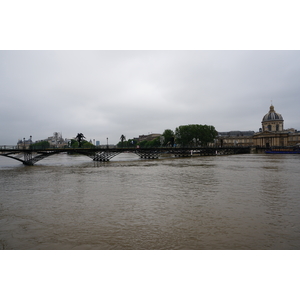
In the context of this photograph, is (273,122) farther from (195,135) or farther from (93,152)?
(93,152)

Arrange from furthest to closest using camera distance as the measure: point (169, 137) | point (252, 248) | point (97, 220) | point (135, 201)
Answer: point (169, 137) < point (135, 201) < point (97, 220) < point (252, 248)

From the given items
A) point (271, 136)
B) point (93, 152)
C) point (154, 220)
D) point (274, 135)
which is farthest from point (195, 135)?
point (154, 220)

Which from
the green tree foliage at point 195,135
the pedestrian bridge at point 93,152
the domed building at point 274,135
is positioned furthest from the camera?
the domed building at point 274,135

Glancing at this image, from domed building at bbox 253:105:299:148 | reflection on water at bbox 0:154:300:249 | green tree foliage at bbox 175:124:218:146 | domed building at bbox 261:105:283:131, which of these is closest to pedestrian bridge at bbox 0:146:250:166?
green tree foliage at bbox 175:124:218:146

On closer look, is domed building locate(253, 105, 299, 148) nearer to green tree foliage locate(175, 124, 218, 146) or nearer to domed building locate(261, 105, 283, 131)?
domed building locate(261, 105, 283, 131)

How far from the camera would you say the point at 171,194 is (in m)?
17.4

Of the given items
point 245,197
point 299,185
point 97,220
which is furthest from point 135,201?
point 299,185

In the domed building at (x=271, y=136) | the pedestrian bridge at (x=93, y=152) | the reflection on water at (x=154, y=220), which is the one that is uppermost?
the domed building at (x=271, y=136)

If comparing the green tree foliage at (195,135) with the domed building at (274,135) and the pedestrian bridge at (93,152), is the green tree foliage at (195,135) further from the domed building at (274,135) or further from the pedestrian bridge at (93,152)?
the domed building at (274,135)

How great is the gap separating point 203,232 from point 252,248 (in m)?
1.94

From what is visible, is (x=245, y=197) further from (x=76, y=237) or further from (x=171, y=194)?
(x=76, y=237)

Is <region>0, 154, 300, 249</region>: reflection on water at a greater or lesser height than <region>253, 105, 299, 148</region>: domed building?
lesser

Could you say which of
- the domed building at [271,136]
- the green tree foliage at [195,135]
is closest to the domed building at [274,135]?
the domed building at [271,136]

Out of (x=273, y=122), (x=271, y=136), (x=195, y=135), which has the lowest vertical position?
(x=271, y=136)
